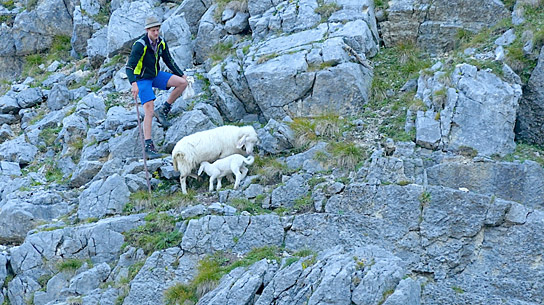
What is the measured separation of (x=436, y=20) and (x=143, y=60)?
7.50 m

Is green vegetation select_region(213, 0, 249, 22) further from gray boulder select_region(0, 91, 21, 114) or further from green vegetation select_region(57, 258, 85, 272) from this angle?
green vegetation select_region(57, 258, 85, 272)

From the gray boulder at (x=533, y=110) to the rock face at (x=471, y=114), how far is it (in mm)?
576

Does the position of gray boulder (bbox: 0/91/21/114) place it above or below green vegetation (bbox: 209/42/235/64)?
below

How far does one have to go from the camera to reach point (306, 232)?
44.2 ft

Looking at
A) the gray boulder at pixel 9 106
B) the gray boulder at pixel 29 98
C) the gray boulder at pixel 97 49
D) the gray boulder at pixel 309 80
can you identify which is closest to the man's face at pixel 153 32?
the gray boulder at pixel 309 80

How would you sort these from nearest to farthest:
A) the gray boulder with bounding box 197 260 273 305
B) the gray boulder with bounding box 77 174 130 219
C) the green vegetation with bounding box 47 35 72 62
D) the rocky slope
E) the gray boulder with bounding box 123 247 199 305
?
1. the gray boulder with bounding box 197 260 273 305
2. the rocky slope
3. the gray boulder with bounding box 123 247 199 305
4. the gray boulder with bounding box 77 174 130 219
5. the green vegetation with bounding box 47 35 72 62

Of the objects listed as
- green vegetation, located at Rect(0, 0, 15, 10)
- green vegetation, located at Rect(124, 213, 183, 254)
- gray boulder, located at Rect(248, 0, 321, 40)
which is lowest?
green vegetation, located at Rect(124, 213, 183, 254)

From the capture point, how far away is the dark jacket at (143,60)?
639 inches

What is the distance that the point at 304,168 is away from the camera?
15070 millimetres

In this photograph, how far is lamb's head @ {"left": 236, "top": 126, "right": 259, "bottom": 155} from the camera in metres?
15.9

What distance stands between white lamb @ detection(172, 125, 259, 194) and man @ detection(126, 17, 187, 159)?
3.29 ft

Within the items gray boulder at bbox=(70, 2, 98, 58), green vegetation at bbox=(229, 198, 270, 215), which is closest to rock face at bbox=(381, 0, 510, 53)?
green vegetation at bbox=(229, 198, 270, 215)

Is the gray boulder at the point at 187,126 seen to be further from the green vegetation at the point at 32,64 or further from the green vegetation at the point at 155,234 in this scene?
the green vegetation at the point at 32,64

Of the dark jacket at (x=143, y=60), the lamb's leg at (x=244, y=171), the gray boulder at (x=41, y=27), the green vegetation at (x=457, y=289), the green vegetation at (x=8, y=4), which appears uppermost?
the dark jacket at (x=143, y=60)
